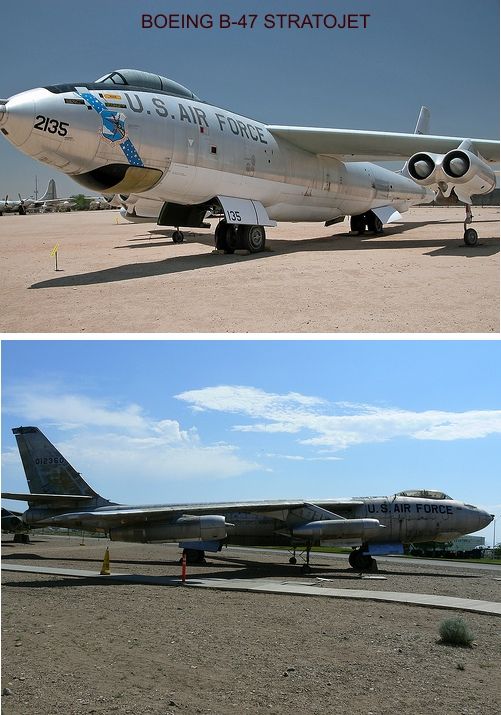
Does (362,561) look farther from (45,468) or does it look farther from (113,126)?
(113,126)

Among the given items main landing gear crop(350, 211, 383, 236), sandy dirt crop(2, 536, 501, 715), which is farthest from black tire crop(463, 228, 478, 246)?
sandy dirt crop(2, 536, 501, 715)

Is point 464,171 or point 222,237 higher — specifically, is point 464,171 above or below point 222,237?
above

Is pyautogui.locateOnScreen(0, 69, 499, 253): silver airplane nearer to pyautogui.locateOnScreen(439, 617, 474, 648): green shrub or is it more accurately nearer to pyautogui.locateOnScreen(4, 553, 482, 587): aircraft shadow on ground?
pyautogui.locateOnScreen(4, 553, 482, 587): aircraft shadow on ground

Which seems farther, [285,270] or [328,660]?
[285,270]

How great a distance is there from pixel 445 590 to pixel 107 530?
1047 centimetres

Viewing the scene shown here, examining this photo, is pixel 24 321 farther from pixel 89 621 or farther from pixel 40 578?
pixel 40 578

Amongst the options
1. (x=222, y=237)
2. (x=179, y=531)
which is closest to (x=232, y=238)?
(x=222, y=237)

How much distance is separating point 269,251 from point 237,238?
110cm

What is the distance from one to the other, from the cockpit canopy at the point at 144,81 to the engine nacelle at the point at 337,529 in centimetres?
1150

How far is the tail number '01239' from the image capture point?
537 inches

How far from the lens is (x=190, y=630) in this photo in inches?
390

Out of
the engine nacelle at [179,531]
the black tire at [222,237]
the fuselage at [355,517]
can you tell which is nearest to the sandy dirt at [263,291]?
the black tire at [222,237]

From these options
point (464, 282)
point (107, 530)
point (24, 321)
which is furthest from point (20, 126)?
point (107, 530)

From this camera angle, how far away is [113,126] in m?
14.8
